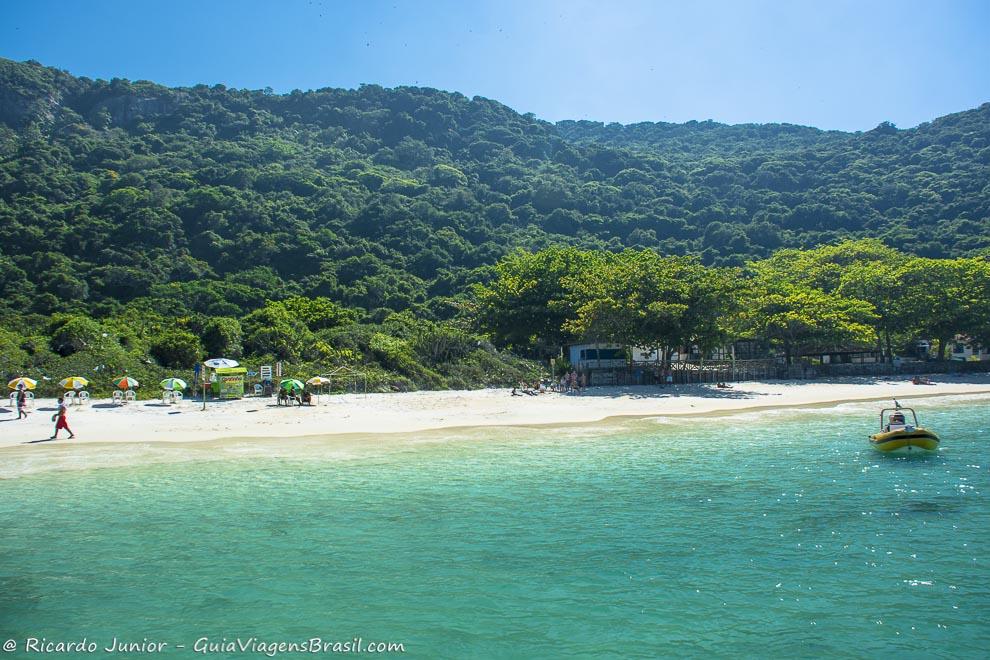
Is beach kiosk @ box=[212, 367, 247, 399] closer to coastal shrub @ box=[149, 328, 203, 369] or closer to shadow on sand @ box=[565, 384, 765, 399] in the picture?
coastal shrub @ box=[149, 328, 203, 369]

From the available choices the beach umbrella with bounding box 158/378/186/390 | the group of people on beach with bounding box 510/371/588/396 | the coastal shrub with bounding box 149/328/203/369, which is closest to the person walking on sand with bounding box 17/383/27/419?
the beach umbrella with bounding box 158/378/186/390

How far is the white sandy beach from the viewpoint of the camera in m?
21.7

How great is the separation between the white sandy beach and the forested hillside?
25.2 ft

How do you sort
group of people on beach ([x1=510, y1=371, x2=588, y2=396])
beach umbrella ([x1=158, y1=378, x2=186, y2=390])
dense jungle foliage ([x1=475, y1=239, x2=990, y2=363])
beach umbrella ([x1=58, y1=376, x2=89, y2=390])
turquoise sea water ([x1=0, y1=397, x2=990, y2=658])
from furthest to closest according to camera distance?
1. dense jungle foliage ([x1=475, y1=239, x2=990, y2=363])
2. group of people on beach ([x1=510, y1=371, x2=588, y2=396])
3. beach umbrella ([x1=158, y1=378, x2=186, y2=390])
4. beach umbrella ([x1=58, y1=376, x2=89, y2=390])
5. turquoise sea water ([x1=0, y1=397, x2=990, y2=658])

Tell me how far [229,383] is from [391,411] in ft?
24.2

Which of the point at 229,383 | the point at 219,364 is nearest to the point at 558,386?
the point at 229,383

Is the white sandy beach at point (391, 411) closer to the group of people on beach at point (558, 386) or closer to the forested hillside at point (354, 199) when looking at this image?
the group of people on beach at point (558, 386)

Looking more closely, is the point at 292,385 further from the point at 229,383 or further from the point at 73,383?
the point at 73,383

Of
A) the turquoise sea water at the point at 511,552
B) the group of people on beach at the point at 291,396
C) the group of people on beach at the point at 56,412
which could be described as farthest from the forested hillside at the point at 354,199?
the turquoise sea water at the point at 511,552

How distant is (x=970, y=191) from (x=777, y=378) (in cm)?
8108

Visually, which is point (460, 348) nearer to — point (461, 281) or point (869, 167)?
point (461, 281)

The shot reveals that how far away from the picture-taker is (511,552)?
10211 mm

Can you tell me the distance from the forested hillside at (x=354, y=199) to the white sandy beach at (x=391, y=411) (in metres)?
7.69

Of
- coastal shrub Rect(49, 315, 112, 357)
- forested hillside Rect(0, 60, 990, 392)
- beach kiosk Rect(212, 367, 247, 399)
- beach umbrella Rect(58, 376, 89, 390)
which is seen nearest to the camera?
beach umbrella Rect(58, 376, 89, 390)
